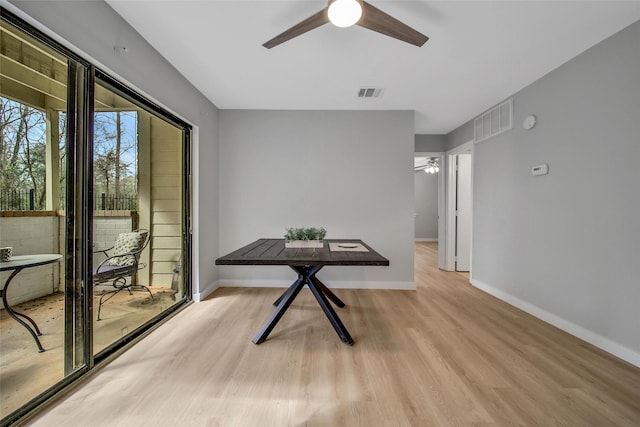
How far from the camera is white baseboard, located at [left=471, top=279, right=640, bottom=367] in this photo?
6.22ft

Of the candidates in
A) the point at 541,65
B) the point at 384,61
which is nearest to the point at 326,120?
the point at 384,61

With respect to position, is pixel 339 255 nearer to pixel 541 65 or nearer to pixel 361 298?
pixel 361 298

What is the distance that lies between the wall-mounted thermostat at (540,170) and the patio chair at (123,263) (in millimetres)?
4165

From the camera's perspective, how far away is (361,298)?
10.5 ft

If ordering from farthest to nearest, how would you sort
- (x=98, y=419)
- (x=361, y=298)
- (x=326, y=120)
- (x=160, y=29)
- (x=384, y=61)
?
(x=326, y=120) → (x=361, y=298) → (x=384, y=61) → (x=160, y=29) → (x=98, y=419)

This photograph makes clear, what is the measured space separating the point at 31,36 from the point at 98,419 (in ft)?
6.89

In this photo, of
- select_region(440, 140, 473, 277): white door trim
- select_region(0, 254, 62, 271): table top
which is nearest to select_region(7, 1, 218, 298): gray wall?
select_region(0, 254, 62, 271): table top

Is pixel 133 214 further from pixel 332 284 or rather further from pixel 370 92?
pixel 370 92

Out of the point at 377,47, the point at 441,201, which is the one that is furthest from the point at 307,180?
the point at 441,201

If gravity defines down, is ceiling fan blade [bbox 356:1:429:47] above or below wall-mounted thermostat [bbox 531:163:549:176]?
above

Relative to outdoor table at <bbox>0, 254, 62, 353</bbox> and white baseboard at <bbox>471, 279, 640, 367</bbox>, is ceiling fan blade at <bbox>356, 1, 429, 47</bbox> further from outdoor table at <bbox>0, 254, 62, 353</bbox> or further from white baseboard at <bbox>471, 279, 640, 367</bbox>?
white baseboard at <bbox>471, 279, 640, 367</bbox>

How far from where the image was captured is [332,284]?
359 cm

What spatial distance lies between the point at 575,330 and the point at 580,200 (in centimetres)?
119

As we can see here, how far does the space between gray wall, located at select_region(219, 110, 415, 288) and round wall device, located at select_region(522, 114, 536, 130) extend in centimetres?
126
